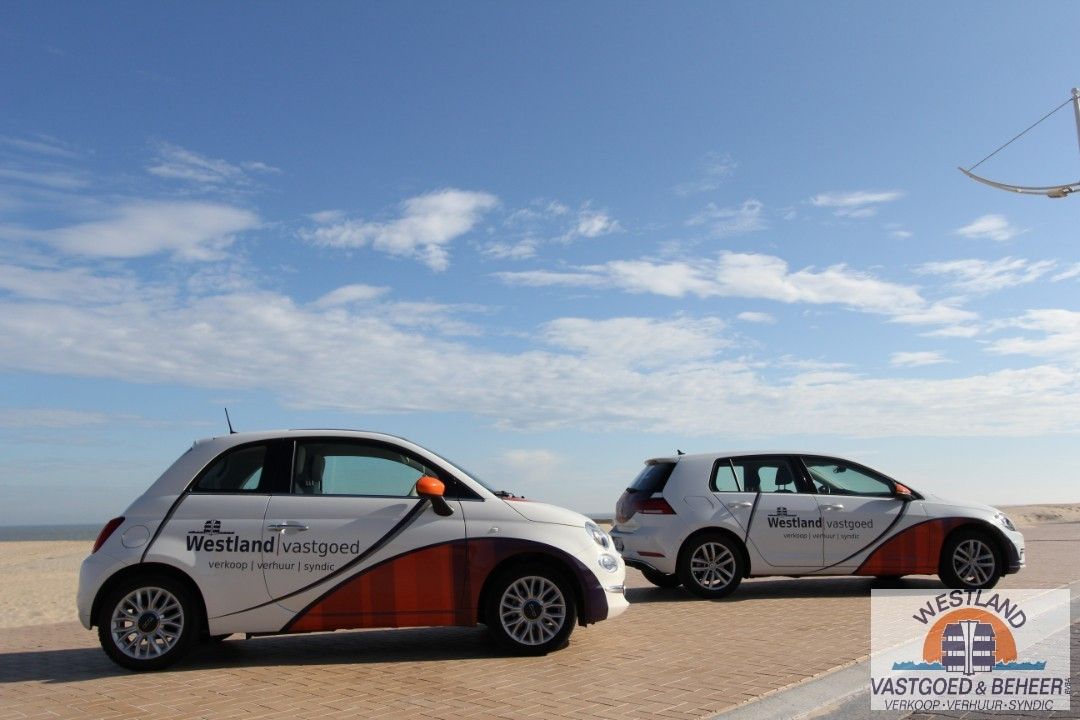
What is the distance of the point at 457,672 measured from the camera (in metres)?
6.80

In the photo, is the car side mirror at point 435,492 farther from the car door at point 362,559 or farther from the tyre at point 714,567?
the tyre at point 714,567

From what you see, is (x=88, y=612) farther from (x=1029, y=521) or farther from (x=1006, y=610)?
(x=1029, y=521)

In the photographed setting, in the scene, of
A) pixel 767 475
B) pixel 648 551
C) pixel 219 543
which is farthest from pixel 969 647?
pixel 219 543

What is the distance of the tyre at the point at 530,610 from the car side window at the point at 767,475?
4.18m

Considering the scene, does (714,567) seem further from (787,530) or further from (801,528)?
(801,528)

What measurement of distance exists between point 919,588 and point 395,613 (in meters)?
7.20

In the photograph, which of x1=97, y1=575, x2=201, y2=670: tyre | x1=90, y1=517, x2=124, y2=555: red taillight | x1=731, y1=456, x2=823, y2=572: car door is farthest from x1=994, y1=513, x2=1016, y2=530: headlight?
x1=90, y1=517, x2=124, y2=555: red taillight

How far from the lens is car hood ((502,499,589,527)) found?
7.49 metres

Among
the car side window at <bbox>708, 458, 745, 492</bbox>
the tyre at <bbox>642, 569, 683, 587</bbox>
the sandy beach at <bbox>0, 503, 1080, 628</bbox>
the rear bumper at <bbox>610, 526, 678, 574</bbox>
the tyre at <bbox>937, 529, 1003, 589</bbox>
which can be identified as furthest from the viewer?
the sandy beach at <bbox>0, 503, 1080, 628</bbox>

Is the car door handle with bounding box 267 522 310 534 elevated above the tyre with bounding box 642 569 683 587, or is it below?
above

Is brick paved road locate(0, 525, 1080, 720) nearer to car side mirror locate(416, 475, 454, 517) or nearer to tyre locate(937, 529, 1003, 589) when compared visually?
car side mirror locate(416, 475, 454, 517)

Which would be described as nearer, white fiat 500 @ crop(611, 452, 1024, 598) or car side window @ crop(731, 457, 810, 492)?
white fiat 500 @ crop(611, 452, 1024, 598)

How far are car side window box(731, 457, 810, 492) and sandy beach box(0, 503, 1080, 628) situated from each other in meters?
8.88

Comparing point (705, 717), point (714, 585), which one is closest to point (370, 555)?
point (705, 717)
